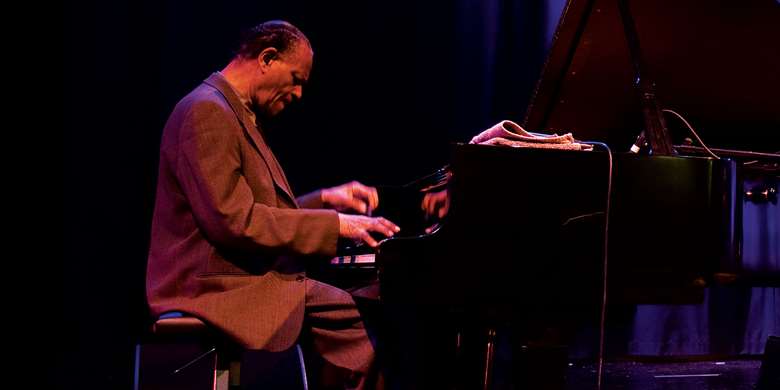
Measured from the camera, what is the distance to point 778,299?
4.98 meters

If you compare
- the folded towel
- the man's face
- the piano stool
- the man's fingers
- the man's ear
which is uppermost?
the man's ear

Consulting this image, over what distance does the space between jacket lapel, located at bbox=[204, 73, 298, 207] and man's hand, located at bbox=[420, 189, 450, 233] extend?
406mm

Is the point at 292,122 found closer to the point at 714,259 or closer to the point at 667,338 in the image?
the point at 714,259

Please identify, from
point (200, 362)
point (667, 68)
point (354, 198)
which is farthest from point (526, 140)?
point (200, 362)

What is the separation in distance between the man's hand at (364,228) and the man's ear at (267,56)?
59 centimetres

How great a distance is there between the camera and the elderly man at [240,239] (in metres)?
1.93

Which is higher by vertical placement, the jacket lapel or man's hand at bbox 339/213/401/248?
the jacket lapel

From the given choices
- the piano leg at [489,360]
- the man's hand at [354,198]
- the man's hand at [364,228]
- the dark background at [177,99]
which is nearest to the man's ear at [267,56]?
the man's hand at [354,198]

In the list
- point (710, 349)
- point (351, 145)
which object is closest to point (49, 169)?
point (351, 145)

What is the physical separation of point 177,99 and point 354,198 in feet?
5.06

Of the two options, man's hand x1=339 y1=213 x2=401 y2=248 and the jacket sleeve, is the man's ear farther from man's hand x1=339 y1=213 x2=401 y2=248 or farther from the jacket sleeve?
man's hand x1=339 y1=213 x2=401 y2=248

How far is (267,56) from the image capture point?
222 cm

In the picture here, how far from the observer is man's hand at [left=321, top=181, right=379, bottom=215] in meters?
2.31

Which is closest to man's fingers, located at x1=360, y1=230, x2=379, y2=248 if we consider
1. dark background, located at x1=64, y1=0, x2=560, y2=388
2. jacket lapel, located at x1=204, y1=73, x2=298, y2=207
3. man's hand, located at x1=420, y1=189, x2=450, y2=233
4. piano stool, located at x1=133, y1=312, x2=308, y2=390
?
man's hand, located at x1=420, y1=189, x2=450, y2=233
